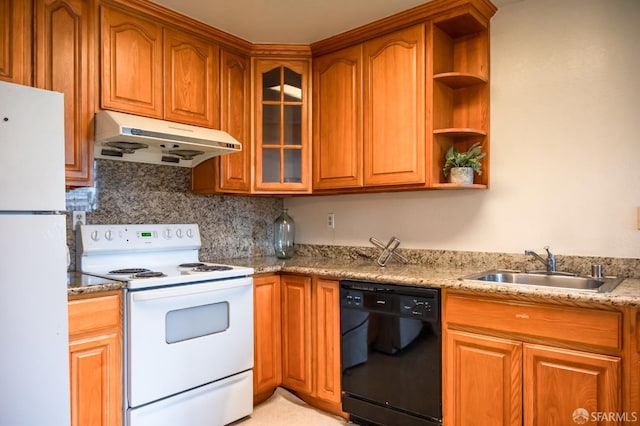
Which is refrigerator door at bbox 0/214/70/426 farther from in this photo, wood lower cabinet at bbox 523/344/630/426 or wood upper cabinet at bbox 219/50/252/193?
wood lower cabinet at bbox 523/344/630/426

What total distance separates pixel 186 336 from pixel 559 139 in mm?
2215

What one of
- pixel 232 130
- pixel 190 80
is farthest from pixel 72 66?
pixel 232 130

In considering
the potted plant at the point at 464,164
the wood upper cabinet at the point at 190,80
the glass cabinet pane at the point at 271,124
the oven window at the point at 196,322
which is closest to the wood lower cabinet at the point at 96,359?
the oven window at the point at 196,322

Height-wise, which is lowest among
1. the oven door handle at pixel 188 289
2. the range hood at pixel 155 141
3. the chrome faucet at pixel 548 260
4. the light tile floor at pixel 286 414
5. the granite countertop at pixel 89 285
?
the light tile floor at pixel 286 414

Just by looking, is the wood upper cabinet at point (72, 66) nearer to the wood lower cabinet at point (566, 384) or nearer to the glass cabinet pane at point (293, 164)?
the glass cabinet pane at point (293, 164)

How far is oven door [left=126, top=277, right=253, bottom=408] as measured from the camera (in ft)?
6.66

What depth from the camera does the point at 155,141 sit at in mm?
2377

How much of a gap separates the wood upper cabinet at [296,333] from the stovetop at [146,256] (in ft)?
1.12

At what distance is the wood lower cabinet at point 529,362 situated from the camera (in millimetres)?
1686

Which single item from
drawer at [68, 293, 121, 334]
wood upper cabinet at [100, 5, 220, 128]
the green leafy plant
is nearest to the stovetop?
drawer at [68, 293, 121, 334]

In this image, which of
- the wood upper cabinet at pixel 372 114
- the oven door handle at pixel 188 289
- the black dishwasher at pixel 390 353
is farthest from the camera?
the wood upper cabinet at pixel 372 114

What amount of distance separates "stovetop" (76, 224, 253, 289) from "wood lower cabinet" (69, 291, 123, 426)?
6.7 inches

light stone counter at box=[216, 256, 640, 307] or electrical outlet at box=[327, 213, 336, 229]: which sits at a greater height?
electrical outlet at box=[327, 213, 336, 229]

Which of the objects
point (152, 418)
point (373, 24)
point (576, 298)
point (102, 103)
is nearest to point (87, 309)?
point (152, 418)
